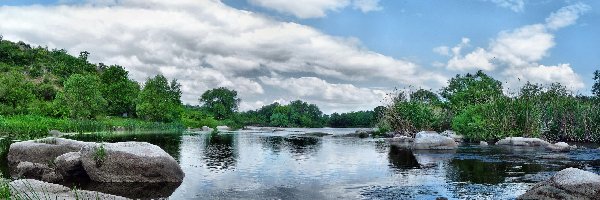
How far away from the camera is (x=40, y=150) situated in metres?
27.8

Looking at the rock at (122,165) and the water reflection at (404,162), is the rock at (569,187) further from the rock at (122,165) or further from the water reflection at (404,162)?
the rock at (122,165)

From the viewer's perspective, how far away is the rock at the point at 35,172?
2361cm

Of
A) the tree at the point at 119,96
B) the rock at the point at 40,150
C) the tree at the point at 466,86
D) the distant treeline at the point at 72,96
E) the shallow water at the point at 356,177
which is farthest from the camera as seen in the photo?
the tree at the point at 119,96

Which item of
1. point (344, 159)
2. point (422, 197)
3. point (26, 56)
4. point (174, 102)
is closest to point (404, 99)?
point (344, 159)

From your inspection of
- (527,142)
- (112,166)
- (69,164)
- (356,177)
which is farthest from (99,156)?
(527,142)

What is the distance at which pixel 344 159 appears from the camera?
38.8m

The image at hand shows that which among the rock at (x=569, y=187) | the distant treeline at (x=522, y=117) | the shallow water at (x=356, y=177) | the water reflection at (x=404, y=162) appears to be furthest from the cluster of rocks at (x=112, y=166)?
the distant treeline at (x=522, y=117)

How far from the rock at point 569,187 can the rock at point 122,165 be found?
55.3 ft

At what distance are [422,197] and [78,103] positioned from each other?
286ft

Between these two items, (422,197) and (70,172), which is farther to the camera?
(70,172)

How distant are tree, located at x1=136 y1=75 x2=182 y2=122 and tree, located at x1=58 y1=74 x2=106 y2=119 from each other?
17106 millimetres

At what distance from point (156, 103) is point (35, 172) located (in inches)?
3791

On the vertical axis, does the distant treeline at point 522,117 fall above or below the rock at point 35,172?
above

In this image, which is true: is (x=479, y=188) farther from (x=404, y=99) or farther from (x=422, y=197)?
Result: (x=404, y=99)
